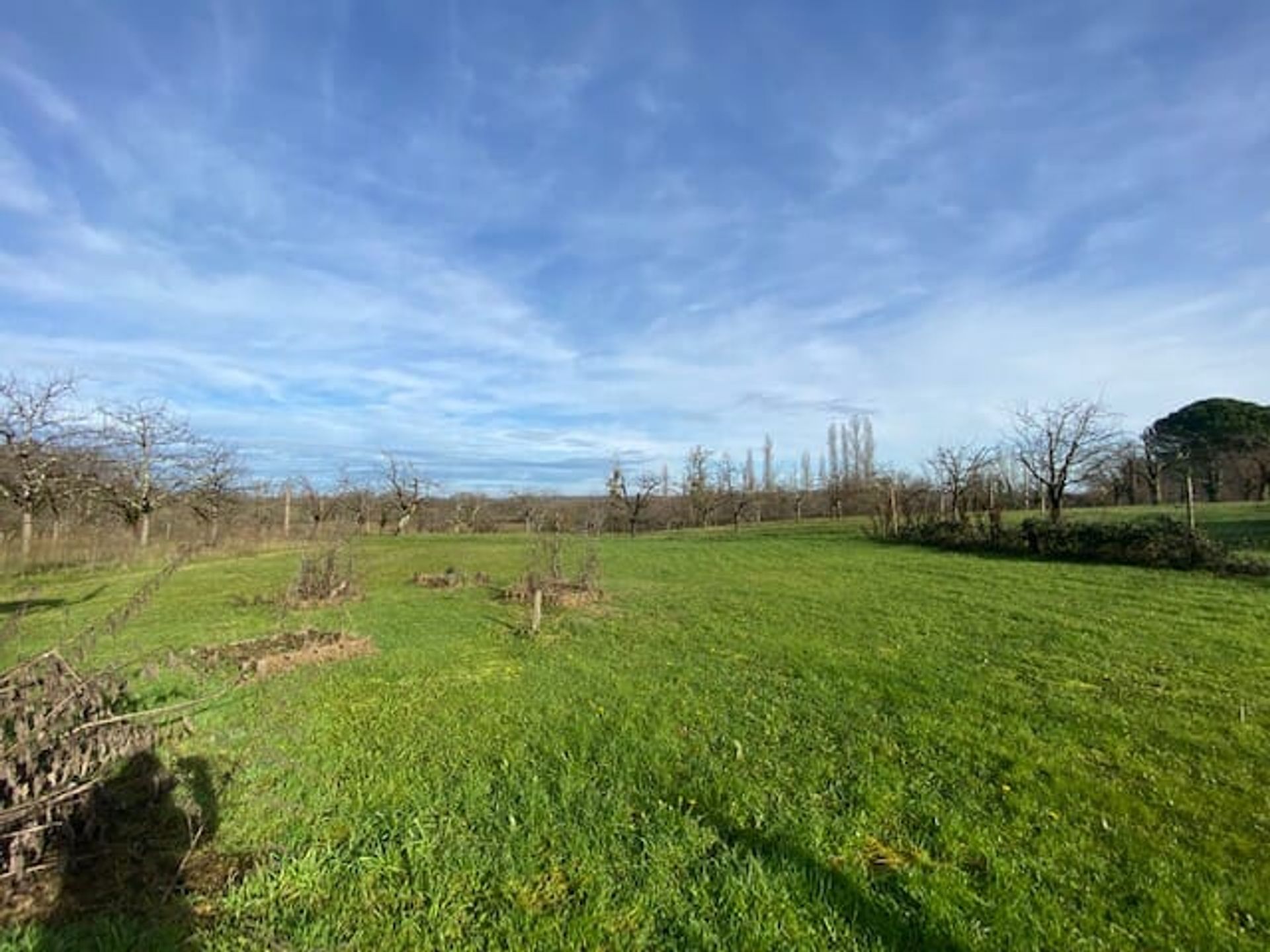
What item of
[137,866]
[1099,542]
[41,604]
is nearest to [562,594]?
[137,866]

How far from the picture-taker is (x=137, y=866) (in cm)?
295

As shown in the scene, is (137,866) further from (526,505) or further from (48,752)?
(526,505)

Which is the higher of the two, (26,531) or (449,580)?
(26,531)

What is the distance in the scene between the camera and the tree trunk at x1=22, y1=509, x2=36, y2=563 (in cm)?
1598

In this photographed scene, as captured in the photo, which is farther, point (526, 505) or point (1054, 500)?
point (526, 505)

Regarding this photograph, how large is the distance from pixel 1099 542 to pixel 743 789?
15780 mm

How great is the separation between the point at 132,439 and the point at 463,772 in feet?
83.2

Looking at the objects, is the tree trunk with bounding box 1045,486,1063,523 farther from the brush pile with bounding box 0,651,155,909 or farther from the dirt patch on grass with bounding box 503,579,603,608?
the brush pile with bounding box 0,651,155,909

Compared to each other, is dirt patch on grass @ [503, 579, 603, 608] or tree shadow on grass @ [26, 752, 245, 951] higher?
dirt patch on grass @ [503, 579, 603, 608]

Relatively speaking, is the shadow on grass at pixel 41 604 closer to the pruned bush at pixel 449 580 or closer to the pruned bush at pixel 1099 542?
the pruned bush at pixel 449 580

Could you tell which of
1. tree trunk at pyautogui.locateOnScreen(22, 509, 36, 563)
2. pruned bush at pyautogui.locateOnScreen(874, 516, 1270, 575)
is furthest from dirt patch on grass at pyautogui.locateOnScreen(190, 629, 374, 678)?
pruned bush at pyautogui.locateOnScreen(874, 516, 1270, 575)

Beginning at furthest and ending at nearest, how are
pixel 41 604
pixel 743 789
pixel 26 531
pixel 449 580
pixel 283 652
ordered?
pixel 26 531 → pixel 449 580 → pixel 41 604 → pixel 283 652 → pixel 743 789

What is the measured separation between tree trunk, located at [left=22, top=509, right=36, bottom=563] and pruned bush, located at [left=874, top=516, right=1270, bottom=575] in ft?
81.8

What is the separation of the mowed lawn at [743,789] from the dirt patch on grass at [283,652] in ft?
1.35
